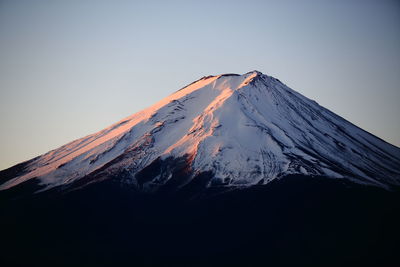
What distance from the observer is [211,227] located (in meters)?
77.2

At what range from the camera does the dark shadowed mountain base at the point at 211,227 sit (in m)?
72.1

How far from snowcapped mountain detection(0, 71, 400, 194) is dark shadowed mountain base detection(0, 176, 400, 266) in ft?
10.2

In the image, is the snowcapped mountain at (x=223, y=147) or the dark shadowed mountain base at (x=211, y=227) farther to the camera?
the snowcapped mountain at (x=223, y=147)

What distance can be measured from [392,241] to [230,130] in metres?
31.5

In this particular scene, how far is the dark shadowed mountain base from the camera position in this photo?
72.1 meters

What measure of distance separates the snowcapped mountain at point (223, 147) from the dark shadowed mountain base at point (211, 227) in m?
3.11

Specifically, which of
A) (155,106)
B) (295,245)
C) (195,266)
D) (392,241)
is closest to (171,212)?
(195,266)

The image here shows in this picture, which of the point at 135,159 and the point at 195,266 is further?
the point at 135,159

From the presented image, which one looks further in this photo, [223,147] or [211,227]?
[223,147]

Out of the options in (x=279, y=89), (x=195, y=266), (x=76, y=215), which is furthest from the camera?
(x=279, y=89)

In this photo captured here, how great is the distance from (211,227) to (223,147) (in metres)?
15.8

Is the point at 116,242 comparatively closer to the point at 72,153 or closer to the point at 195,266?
the point at 195,266

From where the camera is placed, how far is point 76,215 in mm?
81375

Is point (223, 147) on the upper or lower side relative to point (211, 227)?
upper
